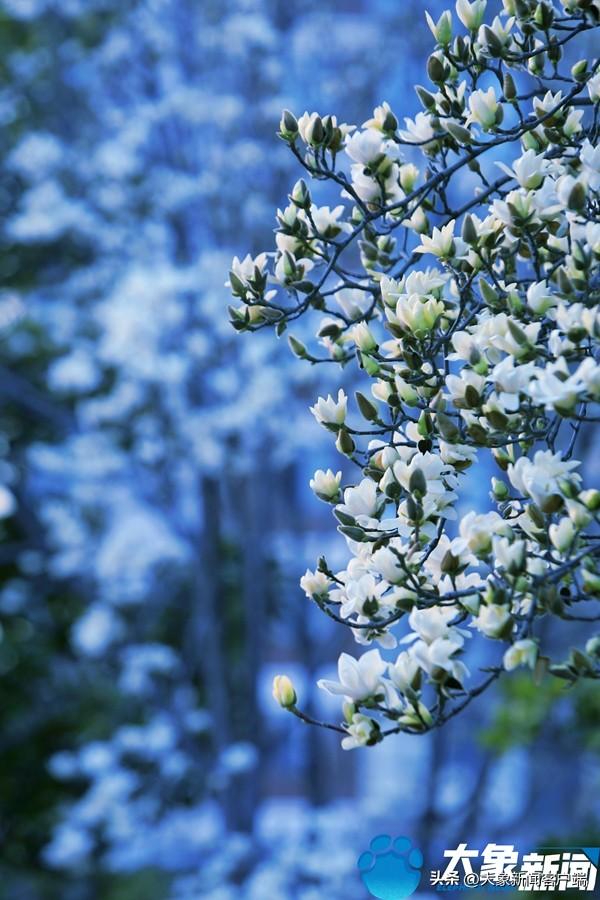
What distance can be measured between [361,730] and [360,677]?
6 cm

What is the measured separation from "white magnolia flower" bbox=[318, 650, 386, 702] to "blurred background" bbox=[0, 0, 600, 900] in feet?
12.1

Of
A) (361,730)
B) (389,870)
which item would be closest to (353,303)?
(361,730)

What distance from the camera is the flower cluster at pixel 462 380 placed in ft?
3.99

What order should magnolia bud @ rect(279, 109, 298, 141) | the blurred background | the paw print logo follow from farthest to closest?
the blurred background → the paw print logo → magnolia bud @ rect(279, 109, 298, 141)

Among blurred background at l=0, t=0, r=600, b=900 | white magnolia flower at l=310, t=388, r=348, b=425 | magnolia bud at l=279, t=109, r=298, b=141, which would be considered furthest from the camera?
blurred background at l=0, t=0, r=600, b=900

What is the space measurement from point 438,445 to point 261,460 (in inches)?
170

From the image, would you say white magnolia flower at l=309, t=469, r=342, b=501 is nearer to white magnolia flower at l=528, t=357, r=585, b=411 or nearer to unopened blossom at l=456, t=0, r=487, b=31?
white magnolia flower at l=528, t=357, r=585, b=411

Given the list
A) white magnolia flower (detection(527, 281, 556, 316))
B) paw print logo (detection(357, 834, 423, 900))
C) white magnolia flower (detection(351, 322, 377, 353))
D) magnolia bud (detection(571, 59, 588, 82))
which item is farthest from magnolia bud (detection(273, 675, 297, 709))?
magnolia bud (detection(571, 59, 588, 82))

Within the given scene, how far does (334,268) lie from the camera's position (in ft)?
5.13

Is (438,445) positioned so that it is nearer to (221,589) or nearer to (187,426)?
(187,426)

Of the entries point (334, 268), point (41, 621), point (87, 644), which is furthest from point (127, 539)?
point (334, 268)

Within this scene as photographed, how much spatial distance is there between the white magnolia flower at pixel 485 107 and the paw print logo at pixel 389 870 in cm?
116

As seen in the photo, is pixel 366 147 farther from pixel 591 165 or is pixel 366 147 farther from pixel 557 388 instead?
pixel 557 388

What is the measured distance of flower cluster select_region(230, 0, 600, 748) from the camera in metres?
1.22
